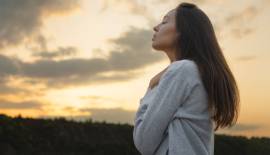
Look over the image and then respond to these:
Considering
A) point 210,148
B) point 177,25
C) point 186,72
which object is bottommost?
point 210,148

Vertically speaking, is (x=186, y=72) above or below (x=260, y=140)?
above

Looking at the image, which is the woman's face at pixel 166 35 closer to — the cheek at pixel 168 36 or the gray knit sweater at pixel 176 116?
the cheek at pixel 168 36

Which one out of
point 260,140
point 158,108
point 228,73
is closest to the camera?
point 158,108

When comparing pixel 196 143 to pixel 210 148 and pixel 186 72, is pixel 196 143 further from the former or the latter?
pixel 186 72

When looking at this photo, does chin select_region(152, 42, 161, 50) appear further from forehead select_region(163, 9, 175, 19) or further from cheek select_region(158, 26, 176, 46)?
forehead select_region(163, 9, 175, 19)

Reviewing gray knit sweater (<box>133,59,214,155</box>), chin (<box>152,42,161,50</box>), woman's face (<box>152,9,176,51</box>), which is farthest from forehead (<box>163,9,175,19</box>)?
gray knit sweater (<box>133,59,214,155</box>)

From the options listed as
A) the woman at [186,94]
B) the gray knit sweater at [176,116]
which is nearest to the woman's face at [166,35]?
the woman at [186,94]

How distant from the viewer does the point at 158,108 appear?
2574mm

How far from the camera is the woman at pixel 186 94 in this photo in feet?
8.43

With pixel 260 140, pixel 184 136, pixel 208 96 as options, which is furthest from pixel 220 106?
pixel 260 140

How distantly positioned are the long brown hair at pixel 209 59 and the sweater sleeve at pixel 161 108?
0.10 meters

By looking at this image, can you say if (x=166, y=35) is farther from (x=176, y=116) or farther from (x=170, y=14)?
(x=176, y=116)

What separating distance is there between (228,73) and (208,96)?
0.18m

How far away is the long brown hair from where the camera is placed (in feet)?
8.80
